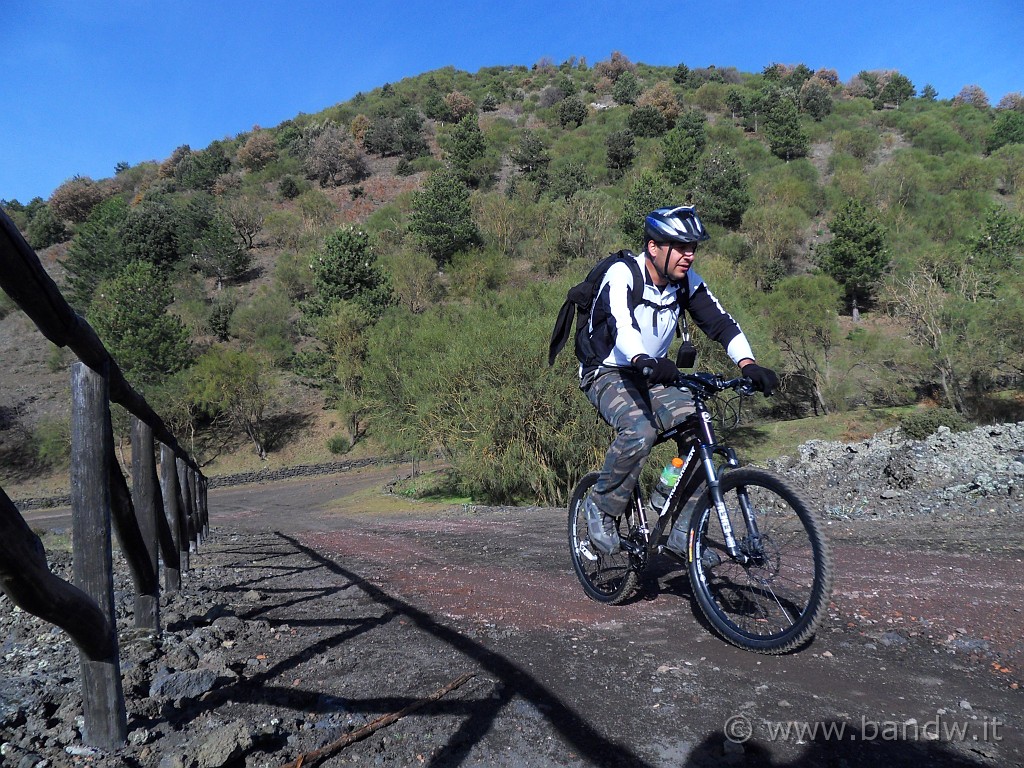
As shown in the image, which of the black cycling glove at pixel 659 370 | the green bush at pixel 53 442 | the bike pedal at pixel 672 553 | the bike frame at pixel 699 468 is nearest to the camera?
the bike frame at pixel 699 468

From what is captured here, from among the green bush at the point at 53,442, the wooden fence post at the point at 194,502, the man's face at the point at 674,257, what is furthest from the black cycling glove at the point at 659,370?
the green bush at the point at 53,442

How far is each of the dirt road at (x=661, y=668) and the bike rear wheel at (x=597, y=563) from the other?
0.38 ft

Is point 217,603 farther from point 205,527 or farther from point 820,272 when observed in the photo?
point 820,272

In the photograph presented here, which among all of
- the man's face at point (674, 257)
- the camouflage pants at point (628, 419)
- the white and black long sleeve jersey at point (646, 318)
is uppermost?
the man's face at point (674, 257)

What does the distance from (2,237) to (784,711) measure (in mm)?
2971

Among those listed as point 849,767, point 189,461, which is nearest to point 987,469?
point 849,767

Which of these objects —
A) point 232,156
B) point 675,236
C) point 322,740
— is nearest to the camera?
point 322,740

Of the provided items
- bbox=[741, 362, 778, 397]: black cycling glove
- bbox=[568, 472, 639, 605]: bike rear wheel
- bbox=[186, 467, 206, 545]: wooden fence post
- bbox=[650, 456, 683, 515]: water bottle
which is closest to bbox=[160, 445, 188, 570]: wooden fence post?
bbox=[186, 467, 206, 545]: wooden fence post

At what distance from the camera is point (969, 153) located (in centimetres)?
6750

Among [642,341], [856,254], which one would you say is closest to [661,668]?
[642,341]

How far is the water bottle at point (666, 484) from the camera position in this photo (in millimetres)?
3502

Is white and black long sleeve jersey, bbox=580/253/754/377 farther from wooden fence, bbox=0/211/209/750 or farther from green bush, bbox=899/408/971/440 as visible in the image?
green bush, bbox=899/408/971/440

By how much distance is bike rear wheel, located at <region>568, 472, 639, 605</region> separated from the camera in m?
3.81

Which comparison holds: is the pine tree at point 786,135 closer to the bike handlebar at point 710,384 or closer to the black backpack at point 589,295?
the black backpack at point 589,295
